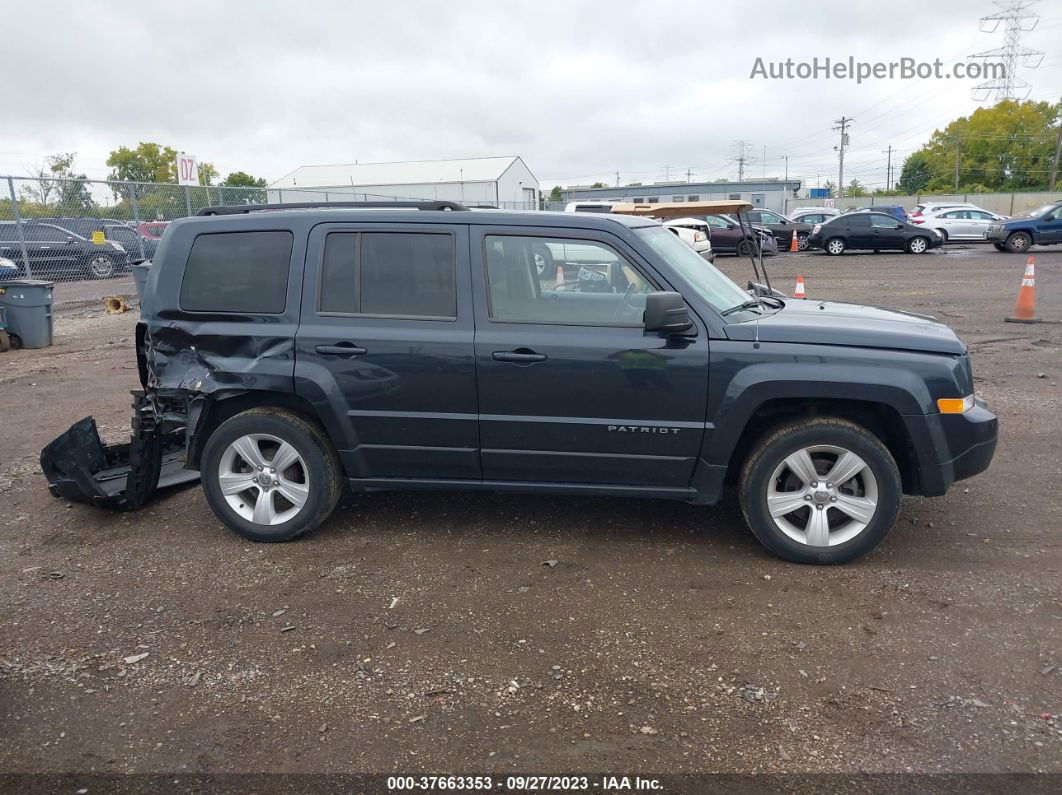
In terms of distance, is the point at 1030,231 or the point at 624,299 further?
the point at 1030,231

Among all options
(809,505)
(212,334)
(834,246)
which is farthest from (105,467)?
(834,246)

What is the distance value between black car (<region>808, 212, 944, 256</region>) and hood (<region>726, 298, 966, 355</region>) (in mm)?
25083

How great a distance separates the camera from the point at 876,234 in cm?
2733

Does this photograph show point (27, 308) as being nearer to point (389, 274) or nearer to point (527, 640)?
point (389, 274)

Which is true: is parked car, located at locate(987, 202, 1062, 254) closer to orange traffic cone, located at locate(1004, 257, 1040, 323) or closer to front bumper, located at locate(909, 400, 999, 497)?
orange traffic cone, located at locate(1004, 257, 1040, 323)

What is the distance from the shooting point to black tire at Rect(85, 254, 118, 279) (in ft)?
58.4

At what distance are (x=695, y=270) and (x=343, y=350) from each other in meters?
2.09

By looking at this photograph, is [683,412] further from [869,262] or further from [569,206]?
[869,262]

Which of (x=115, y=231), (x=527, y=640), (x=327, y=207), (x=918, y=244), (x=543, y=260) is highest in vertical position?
(x=115, y=231)

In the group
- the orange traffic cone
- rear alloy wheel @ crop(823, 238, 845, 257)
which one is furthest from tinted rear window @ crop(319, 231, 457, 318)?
rear alloy wheel @ crop(823, 238, 845, 257)

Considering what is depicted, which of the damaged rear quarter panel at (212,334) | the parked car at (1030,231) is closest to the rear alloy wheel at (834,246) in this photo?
the parked car at (1030,231)

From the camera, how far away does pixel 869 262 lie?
81.3 ft

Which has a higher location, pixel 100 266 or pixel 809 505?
pixel 100 266

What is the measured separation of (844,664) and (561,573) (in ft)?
4.80
